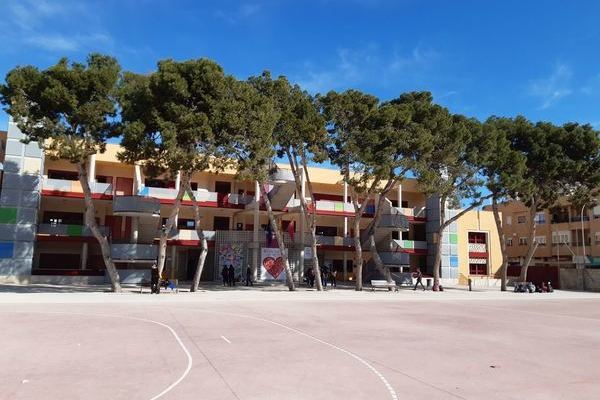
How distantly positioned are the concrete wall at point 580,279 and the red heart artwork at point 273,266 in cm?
2518

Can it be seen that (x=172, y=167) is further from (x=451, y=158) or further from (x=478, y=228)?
(x=478, y=228)

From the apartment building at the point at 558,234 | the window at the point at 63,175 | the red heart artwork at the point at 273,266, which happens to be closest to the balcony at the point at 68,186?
the window at the point at 63,175

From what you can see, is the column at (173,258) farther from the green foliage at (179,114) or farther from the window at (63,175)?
the green foliage at (179,114)

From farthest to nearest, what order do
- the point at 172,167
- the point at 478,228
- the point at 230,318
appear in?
the point at 478,228 → the point at 172,167 → the point at 230,318

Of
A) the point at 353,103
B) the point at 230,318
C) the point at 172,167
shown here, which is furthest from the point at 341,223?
the point at 230,318

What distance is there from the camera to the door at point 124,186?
43562mm

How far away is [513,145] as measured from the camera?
40531 mm

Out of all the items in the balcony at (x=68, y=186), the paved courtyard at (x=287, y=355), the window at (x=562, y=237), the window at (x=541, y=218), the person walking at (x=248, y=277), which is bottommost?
the paved courtyard at (x=287, y=355)

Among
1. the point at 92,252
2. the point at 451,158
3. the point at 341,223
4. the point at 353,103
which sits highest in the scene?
the point at 353,103

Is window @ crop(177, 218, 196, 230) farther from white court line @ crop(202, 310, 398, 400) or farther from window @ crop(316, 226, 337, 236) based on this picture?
white court line @ crop(202, 310, 398, 400)

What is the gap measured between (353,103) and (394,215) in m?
15.5

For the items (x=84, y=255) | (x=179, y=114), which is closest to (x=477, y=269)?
(x=84, y=255)

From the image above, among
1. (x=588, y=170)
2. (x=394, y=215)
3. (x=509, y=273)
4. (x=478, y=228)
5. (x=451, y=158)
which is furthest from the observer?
(x=509, y=273)

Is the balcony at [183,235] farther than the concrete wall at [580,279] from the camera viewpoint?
No
